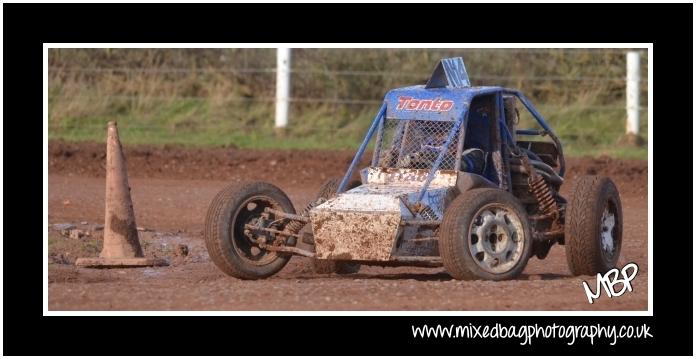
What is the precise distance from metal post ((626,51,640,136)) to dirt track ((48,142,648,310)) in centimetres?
224

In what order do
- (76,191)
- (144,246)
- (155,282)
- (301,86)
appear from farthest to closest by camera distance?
(301,86) → (76,191) → (144,246) → (155,282)

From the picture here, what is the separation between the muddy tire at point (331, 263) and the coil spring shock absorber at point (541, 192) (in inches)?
56.6

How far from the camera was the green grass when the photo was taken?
70.7ft

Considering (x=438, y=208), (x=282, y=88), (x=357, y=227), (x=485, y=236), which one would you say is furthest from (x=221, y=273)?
(x=282, y=88)

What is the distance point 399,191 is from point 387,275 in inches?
49.6

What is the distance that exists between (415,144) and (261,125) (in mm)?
11662

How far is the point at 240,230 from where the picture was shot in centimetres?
1077

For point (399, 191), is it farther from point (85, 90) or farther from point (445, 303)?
point (85, 90)

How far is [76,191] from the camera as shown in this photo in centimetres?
1764

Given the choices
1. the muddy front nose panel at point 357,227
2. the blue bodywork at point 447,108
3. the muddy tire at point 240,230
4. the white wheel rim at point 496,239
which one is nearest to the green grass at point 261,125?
the blue bodywork at point 447,108

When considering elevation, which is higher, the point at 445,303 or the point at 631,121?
the point at 631,121

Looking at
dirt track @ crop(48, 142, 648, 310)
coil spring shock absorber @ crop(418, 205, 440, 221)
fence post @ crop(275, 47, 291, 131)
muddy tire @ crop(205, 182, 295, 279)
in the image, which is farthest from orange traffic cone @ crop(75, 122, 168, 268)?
fence post @ crop(275, 47, 291, 131)

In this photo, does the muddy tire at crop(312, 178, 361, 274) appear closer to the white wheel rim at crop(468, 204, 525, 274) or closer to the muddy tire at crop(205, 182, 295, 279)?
the muddy tire at crop(205, 182, 295, 279)

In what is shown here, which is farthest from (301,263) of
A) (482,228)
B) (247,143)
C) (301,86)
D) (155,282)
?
(301,86)
